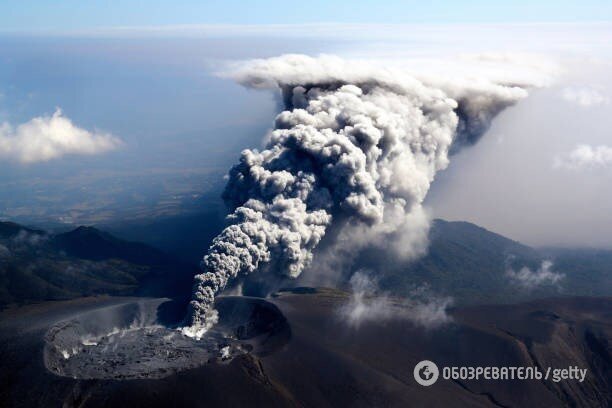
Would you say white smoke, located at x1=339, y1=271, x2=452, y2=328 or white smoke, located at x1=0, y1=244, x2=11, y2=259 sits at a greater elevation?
white smoke, located at x1=339, y1=271, x2=452, y2=328

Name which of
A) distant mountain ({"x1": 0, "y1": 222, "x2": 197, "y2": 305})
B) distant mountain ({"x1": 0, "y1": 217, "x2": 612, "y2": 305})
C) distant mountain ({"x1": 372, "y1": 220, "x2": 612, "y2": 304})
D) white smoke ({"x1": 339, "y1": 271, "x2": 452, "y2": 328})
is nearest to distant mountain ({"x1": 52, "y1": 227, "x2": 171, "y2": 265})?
distant mountain ({"x1": 0, "y1": 222, "x2": 197, "y2": 305})

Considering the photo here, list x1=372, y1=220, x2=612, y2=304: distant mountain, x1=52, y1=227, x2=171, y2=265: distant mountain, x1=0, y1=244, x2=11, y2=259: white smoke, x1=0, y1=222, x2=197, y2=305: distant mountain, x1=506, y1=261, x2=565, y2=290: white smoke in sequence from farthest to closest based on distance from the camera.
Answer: x1=506, y1=261, x2=565, y2=290: white smoke
x1=372, y1=220, x2=612, y2=304: distant mountain
x1=52, y1=227, x2=171, y2=265: distant mountain
x1=0, y1=244, x2=11, y2=259: white smoke
x1=0, y1=222, x2=197, y2=305: distant mountain

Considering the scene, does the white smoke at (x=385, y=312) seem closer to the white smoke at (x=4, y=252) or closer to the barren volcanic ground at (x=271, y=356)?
the barren volcanic ground at (x=271, y=356)

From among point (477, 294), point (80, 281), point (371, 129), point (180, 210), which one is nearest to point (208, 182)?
point (180, 210)

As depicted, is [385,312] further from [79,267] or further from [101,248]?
[101,248]

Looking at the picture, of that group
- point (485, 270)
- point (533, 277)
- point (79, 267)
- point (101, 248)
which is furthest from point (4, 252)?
point (533, 277)

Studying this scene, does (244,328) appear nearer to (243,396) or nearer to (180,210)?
(243,396)

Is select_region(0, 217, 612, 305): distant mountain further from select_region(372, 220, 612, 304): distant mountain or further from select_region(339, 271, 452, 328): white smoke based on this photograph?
select_region(339, 271, 452, 328): white smoke
